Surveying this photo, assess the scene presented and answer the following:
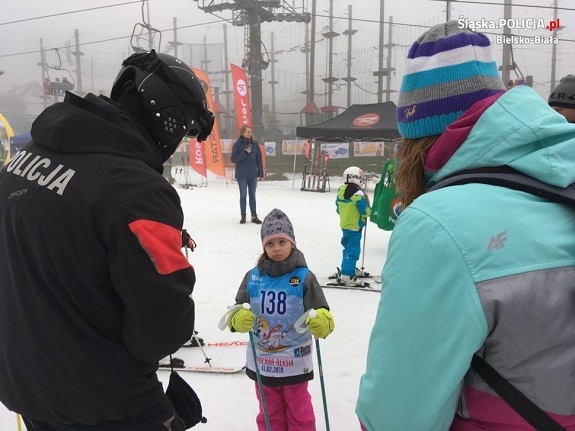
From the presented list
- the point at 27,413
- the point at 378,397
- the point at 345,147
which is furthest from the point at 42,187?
the point at 345,147

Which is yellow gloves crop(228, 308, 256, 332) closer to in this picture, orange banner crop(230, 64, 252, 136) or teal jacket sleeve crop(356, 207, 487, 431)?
teal jacket sleeve crop(356, 207, 487, 431)

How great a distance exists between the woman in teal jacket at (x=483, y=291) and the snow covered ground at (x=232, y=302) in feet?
7.57

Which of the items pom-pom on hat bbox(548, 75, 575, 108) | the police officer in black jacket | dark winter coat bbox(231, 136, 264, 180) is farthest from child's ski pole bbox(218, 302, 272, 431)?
dark winter coat bbox(231, 136, 264, 180)

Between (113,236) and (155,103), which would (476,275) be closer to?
(113,236)

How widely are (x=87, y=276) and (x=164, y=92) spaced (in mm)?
808

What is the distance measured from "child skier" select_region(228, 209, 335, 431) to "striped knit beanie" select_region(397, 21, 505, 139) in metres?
1.63

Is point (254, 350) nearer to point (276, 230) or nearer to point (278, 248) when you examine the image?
point (278, 248)

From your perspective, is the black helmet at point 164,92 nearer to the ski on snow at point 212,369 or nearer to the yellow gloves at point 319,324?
the yellow gloves at point 319,324

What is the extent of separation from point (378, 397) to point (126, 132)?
1132 mm

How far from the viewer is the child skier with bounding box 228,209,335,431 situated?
2.67 meters

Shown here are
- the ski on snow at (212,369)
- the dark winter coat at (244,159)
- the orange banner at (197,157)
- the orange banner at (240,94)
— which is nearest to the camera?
the ski on snow at (212,369)

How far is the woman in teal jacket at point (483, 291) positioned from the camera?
82cm

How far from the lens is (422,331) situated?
0.87 meters

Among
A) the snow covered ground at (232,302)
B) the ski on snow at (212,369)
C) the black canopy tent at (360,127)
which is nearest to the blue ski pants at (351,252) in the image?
the snow covered ground at (232,302)
